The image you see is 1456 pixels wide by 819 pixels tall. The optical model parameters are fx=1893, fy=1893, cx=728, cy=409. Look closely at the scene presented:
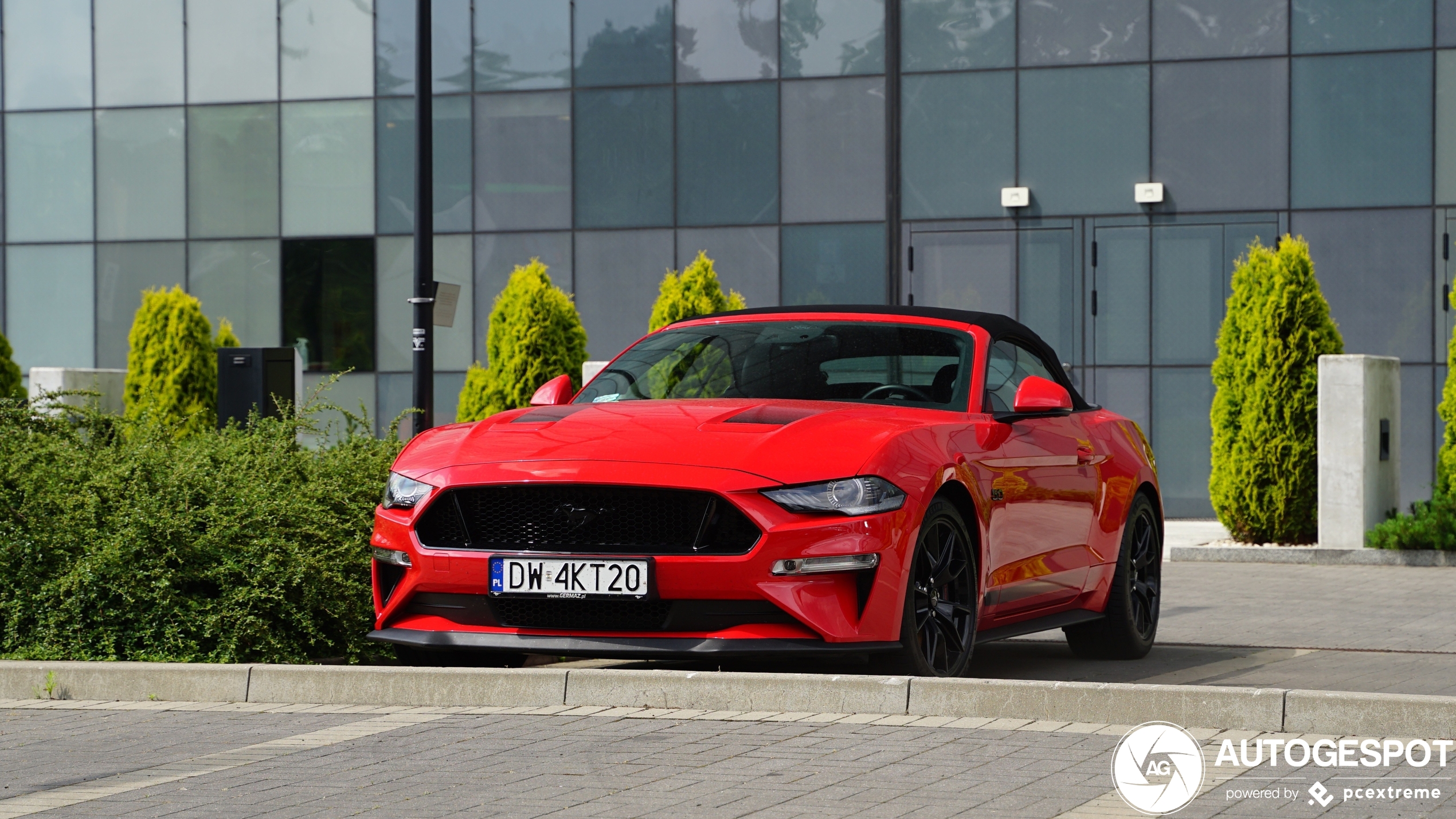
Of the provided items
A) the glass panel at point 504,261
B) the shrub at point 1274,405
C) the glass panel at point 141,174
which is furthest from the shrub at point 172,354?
the shrub at point 1274,405

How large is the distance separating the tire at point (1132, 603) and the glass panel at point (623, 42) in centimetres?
1508

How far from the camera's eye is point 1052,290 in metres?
22.3

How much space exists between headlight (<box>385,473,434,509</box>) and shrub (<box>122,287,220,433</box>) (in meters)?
17.2

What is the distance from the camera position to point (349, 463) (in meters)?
9.66

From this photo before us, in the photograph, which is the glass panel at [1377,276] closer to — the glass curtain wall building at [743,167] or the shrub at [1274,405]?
the glass curtain wall building at [743,167]

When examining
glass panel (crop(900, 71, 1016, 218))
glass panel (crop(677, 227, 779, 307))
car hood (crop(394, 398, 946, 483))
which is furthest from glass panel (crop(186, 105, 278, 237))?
car hood (crop(394, 398, 946, 483))

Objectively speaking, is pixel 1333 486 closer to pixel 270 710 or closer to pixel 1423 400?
pixel 1423 400

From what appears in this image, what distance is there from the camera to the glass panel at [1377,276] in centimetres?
2120

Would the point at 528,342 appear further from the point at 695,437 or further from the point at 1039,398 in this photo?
the point at 695,437

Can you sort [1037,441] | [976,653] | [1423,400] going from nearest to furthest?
[1037,441] < [976,653] < [1423,400]

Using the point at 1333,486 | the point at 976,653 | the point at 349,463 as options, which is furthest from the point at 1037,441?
the point at 1333,486

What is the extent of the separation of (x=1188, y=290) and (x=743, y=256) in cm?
534

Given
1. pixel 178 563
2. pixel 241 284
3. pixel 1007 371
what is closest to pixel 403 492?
pixel 178 563

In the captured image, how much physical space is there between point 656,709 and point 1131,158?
16377 millimetres
